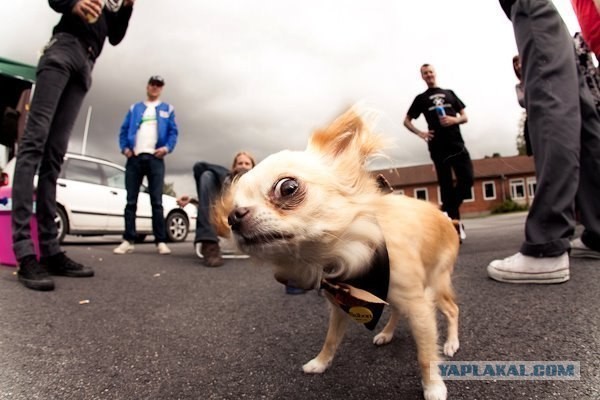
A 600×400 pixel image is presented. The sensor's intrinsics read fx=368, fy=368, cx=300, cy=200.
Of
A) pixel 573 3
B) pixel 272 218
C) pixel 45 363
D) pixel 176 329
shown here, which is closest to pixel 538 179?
pixel 573 3

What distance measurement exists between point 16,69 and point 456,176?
17.4 ft

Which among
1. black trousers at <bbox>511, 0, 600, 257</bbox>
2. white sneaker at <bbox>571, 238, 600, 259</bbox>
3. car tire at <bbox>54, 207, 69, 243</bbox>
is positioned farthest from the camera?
car tire at <bbox>54, 207, 69, 243</bbox>

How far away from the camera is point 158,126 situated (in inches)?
185

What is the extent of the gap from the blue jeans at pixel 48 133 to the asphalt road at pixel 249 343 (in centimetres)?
39

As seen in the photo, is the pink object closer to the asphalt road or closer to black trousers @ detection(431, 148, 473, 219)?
the asphalt road

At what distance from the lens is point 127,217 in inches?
183

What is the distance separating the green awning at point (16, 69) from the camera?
399cm

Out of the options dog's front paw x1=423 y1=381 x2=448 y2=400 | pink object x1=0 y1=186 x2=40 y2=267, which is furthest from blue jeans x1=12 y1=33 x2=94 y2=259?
dog's front paw x1=423 y1=381 x2=448 y2=400

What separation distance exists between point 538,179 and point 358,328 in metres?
1.41

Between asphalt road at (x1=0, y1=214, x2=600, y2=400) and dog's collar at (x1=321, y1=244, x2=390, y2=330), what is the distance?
0.27 metres

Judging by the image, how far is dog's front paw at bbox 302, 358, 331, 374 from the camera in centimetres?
151

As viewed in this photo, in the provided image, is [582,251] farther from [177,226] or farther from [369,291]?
[177,226]

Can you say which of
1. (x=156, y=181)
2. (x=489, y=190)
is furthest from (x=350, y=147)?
(x=489, y=190)

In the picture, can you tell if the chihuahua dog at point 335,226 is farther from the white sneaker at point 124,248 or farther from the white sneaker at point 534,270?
the white sneaker at point 124,248
